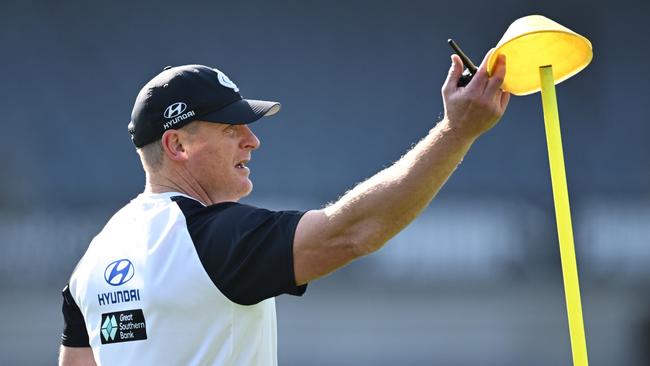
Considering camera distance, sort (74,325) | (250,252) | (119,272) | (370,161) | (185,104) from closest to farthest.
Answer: (250,252)
(119,272)
(185,104)
(74,325)
(370,161)

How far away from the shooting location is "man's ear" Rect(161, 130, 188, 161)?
2.43 meters

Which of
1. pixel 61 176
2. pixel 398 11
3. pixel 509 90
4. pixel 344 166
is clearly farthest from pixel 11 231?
pixel 509 90

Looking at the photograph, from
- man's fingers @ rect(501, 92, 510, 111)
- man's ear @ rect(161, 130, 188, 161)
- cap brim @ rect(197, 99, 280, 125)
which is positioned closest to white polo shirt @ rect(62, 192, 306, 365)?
man's ear @ rect(161, 130, 188, 161)

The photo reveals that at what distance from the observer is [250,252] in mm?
2088

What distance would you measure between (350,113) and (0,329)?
2473mm

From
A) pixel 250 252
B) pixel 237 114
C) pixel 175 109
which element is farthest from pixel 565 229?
pixel 175 109

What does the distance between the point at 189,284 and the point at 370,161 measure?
3888 millimetres

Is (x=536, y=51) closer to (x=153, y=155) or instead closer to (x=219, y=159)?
(x=219, y=159)

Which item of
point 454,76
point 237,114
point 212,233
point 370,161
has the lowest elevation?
point 212,233

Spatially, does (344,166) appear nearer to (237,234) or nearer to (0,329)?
(0,329)

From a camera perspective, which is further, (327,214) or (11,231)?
(11,231)

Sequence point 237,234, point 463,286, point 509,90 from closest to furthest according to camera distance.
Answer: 1. point 509,90
2. point 237,234
3. point 463,286

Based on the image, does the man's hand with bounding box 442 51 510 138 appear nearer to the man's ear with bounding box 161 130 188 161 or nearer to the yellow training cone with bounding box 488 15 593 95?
the yellow training cone with bounding box 488 15 593 95

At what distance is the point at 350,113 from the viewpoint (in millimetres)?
6051
